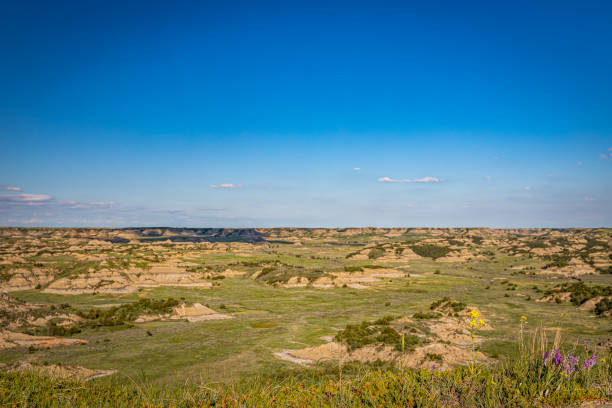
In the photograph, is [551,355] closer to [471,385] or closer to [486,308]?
[471,385]

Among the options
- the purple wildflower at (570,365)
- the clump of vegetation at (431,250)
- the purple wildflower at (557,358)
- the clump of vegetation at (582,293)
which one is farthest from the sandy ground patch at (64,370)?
the clump of vegetation at (431,250)

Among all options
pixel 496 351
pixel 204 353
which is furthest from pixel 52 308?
pixel 496 351

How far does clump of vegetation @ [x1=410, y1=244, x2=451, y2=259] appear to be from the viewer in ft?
581

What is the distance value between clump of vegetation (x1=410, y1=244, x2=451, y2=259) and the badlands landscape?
50562 millimetres

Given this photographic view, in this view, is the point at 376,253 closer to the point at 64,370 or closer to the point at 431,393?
the point at 64,370

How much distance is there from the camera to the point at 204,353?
130ft

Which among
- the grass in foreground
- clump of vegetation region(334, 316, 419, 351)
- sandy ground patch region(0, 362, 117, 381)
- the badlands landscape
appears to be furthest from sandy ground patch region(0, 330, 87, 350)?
the grass in foreground

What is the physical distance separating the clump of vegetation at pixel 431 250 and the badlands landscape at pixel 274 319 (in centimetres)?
5056

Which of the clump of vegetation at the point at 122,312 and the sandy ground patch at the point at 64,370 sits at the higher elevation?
the sandy ground patch at the point at 64,370

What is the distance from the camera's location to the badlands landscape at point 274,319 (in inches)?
1303

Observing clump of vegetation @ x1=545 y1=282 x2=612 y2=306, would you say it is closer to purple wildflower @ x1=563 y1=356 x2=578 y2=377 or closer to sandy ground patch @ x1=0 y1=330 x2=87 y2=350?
purple wildflower @ x1=563 y1=356 x2=578 y2=377

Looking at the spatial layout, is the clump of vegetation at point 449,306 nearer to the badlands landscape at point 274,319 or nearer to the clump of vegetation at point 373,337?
the badlands landscape at point 274,319

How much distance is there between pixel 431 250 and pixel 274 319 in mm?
143539

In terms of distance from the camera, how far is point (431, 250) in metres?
185
